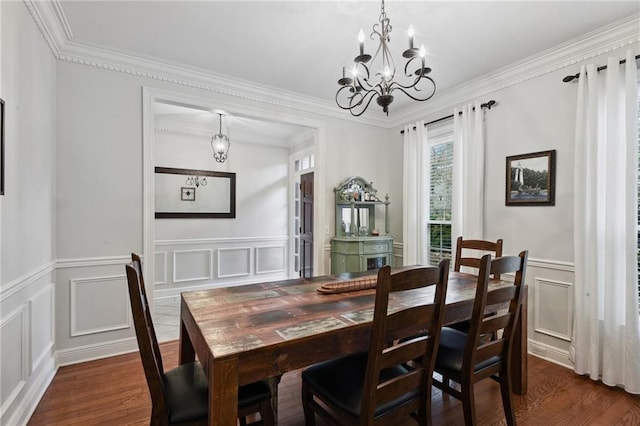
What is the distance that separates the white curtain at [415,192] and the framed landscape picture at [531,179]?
105 cm

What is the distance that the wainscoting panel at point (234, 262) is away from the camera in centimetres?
534

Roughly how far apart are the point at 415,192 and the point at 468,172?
31.3 inches

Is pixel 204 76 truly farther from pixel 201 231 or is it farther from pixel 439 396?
pixel 439 396

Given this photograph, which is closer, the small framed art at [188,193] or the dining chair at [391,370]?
the dining chair at [391,370]

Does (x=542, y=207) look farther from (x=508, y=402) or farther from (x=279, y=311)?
(x=279, y=311)

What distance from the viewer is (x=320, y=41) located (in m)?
2.64

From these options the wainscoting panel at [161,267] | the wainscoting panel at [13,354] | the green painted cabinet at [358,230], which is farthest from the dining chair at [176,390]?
the wainscoting panel at [161,267]

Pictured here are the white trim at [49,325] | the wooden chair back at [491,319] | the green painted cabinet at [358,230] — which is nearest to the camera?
the wooden chair back at [491,319]

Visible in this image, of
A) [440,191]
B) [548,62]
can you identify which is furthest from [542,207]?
[548,62]

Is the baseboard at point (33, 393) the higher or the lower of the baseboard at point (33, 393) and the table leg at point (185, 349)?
the lower

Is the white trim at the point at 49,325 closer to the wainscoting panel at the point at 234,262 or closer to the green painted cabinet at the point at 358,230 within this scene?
the wainscoting panel at the point at 234,262

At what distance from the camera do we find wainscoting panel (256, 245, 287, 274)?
573 cm

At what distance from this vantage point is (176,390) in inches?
55.9

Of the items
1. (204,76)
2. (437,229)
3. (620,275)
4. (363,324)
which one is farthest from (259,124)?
(620,275)
